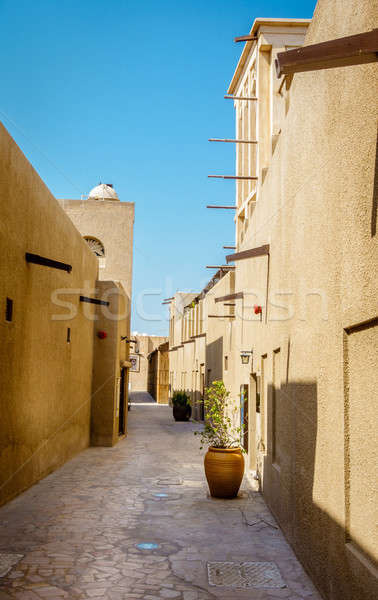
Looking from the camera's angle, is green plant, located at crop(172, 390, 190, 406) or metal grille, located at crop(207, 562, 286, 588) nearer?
metal grille, located at crop(207, 562, 286, 588)

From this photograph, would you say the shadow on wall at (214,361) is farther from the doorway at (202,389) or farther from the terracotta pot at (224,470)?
the terracotta pot at (224,470)

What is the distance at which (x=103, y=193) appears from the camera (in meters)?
24.1

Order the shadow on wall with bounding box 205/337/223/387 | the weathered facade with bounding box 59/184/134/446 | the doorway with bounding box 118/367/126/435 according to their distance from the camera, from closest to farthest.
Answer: the weathered facade with bounding box 59/184/134/446, the doorway with bounding box 118/367/126/435, the shadow on wall with bounding box 205/337/223/387

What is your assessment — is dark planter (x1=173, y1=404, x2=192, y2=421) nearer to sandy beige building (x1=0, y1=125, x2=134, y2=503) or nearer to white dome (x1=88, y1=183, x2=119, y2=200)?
sandy beige building (x1=0, y1=125, x2=134, y2=503)

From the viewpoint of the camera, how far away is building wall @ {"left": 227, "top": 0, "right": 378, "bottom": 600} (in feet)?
11.9

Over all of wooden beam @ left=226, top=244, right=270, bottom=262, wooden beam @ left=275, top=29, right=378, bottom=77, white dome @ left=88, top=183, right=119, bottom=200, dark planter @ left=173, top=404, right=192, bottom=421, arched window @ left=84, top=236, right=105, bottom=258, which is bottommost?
dark planter @ left=173, top=404, right=192, bottom=421

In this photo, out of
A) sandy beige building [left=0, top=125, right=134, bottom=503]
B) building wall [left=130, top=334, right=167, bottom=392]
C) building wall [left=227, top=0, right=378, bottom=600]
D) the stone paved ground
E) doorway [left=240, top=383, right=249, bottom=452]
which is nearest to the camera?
building wall [left=227, top=0, right=378, bottom=600]

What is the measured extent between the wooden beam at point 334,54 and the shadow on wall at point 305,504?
9.24ft

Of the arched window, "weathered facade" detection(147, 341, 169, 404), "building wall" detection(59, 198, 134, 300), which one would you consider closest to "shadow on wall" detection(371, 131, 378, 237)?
"building wall" detection(59, 198, 134, 300)

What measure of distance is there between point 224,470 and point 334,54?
645cm

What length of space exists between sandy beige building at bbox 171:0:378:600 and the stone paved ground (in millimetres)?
493

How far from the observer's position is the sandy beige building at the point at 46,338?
316 inches

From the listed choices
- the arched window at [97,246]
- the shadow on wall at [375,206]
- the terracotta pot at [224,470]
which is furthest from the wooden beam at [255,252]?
the arched window at [97,246]

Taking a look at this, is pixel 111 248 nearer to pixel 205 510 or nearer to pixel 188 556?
pixel 205 510
